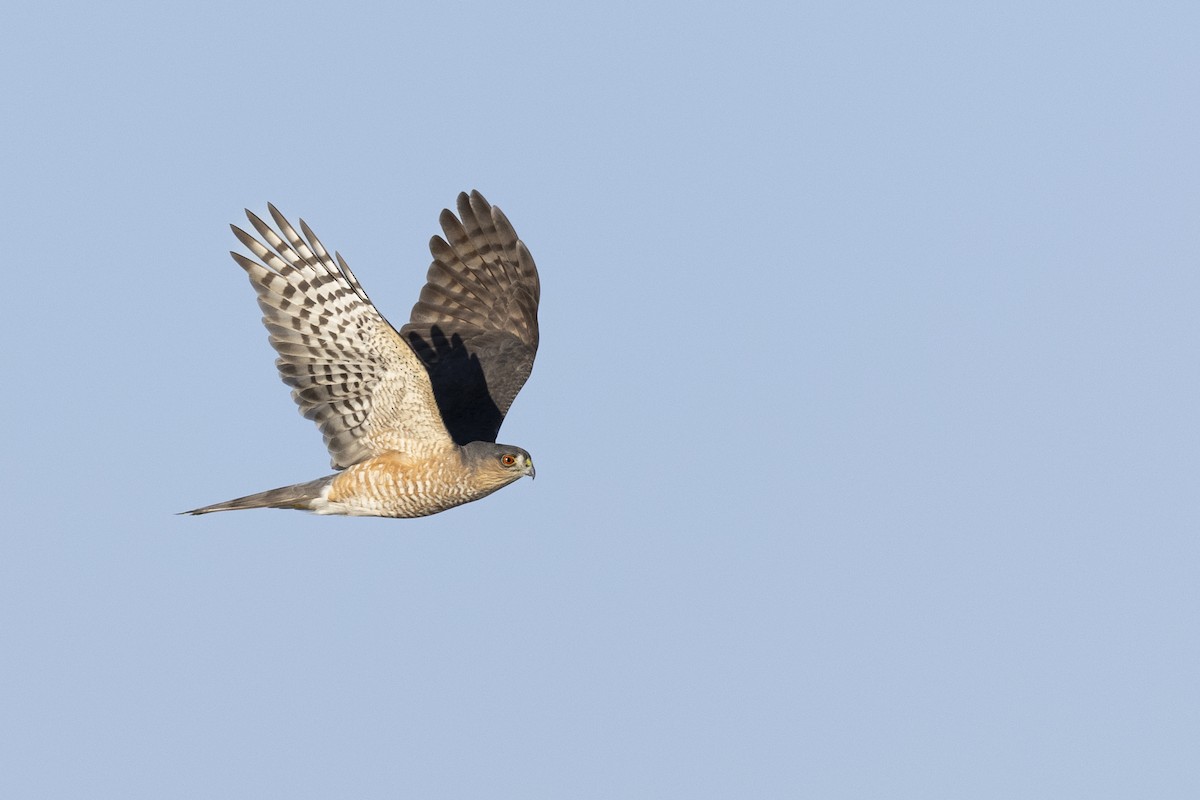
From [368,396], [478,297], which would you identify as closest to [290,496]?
[368,396]

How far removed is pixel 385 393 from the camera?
529 inches

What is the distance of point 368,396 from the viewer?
13508 millimetres

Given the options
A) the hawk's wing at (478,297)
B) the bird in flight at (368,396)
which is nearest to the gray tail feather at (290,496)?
the bird in flight at (368,396)

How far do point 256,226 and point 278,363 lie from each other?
1.12 m

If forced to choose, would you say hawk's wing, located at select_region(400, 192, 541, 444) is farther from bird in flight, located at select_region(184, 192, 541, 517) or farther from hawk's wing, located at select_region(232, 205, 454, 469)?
hawk's wing, located at select_region(232, 205, 454, 469)

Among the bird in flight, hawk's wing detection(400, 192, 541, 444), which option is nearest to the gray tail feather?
the bird in flight

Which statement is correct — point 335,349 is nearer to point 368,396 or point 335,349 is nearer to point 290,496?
point 368,396

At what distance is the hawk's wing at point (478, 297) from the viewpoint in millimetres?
15469

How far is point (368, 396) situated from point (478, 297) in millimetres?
2557

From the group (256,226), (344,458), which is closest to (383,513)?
(344,458)

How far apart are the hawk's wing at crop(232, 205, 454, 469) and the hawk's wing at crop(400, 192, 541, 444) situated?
1831 millimetres

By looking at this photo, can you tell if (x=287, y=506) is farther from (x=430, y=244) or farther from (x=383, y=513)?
(x=430, y=244)

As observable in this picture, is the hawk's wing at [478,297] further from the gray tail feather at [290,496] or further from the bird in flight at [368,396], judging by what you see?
the gray tail feather at [290,496]

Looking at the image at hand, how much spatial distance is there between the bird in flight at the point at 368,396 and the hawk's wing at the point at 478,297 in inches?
3.9
